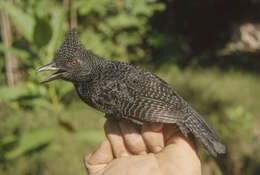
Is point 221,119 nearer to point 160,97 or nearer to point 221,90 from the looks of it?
point 221,90

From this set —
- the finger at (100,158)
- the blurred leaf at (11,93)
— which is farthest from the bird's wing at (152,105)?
the blurred leaf at (11,93)

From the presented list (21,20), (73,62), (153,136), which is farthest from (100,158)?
(21,20)

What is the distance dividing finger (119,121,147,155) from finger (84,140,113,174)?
0.84ft

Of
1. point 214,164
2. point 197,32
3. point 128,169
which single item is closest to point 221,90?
point 214,164

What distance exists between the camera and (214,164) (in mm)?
4910

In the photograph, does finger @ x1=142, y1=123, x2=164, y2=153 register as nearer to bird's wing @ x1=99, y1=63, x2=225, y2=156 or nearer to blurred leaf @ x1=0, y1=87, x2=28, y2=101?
bird's wing @ x1=99, y1=63, x2=225, y2=156

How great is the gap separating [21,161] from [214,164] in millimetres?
3964

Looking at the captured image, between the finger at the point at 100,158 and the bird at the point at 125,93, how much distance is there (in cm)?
39

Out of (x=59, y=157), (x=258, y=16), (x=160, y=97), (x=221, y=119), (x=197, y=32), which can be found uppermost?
(x=258, y=16)

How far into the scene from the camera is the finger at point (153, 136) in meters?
2.68

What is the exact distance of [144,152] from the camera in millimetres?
2928

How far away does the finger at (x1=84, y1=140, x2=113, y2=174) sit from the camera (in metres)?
2.89

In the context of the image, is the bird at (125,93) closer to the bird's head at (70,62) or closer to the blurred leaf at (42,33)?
the bird's head at (70,62)

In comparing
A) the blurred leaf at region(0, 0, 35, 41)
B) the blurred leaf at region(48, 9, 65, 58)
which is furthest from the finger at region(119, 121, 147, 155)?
the blurred leaf at region(0, 0, 35, 41)
